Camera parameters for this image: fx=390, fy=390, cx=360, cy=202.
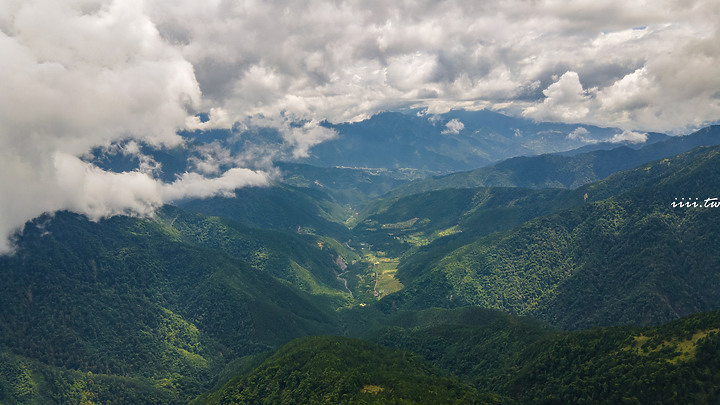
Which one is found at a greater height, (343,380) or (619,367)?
(343,380)

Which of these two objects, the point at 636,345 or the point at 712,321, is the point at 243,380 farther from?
the point at 712,321

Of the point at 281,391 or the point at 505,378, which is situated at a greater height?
the point at 281,391

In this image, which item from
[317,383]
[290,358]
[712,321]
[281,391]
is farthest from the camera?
[290,358]

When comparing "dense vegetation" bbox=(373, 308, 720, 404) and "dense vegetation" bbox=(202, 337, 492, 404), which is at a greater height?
"dense vegetation" bbox=(202, 337, 492, 404)

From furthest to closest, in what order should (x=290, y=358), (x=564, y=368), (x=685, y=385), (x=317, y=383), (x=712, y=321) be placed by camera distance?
(x=290, y=358)
(x=317, y=383)
(x=564, y=368)
(x=712, y=321)
(x=685, y=385)

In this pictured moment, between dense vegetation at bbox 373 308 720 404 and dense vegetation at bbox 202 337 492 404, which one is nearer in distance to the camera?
dense vegetation at bbox 373 308 720 404

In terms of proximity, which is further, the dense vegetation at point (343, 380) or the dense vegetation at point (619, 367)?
the dense vegetation at point (343, 380)

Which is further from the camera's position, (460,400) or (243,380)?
(243,380)

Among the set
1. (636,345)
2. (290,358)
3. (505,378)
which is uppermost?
(290,358)

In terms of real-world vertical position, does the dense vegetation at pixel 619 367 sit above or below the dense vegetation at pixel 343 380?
below

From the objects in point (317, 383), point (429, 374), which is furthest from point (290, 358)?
point (429, 374)

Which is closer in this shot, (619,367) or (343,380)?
(619,367)
